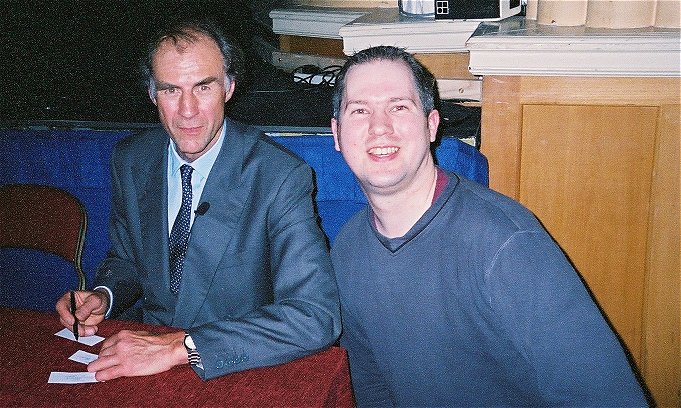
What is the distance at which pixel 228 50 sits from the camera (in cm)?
173

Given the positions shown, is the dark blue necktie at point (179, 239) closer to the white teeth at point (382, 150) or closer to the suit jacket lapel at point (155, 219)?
the suit jacket lapel at point (155, 219)

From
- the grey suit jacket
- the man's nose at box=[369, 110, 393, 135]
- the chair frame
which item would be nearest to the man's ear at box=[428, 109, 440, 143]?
the man's nose at box=[369, 110, 393, 135]

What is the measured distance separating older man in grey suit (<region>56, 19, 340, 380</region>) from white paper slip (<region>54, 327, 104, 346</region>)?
0.02m

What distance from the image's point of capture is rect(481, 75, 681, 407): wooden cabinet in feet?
6.15

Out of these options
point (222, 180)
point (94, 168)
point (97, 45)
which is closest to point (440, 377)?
point (222, 180)

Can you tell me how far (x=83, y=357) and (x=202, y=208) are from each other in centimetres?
50

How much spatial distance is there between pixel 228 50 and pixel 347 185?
0.74 meters

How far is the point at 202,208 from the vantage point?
1537 mm

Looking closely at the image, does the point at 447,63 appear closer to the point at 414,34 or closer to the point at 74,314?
the point at 414,34

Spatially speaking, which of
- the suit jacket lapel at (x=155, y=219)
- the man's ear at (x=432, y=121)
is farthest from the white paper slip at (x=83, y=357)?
the man's ear at (x=432, y=121)

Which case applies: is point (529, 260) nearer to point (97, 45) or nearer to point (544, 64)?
point (544, 64)

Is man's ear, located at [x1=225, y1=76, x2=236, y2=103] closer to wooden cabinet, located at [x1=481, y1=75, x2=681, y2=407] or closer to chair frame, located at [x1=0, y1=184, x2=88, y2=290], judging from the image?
chair frame, located at [x1=0, y1=184, x2=88, y2=290]

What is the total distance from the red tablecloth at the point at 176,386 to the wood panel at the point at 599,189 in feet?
3.92

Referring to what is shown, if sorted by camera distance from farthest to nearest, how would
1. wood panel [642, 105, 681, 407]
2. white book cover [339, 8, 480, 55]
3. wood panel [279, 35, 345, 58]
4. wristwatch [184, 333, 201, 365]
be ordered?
wood panel [279, 35, 345, 58], white book cover [339, 8, 480, 55], wood panel [642, 105, 681, 407], wristwatch [184, 333, 201, 365]
